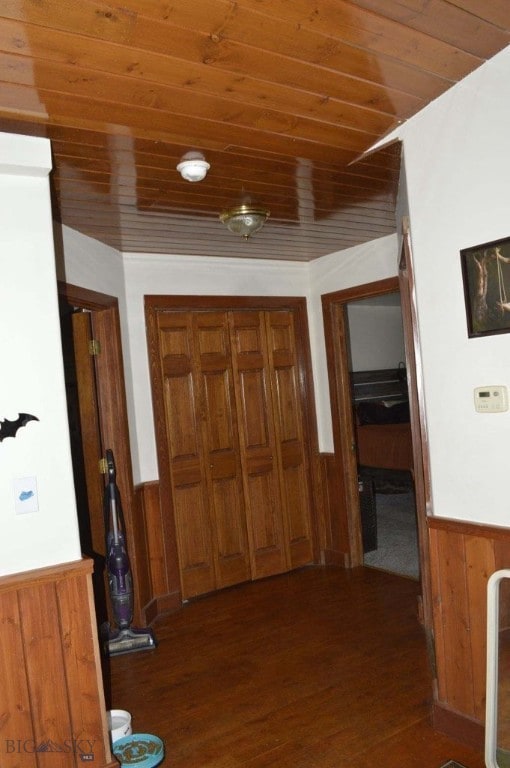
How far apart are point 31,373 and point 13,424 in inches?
7.7

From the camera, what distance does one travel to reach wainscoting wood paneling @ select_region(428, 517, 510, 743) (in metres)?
2.22

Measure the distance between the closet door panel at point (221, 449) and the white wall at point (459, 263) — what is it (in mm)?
2157

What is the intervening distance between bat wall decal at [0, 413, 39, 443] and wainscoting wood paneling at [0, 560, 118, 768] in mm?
502

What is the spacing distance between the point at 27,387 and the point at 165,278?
208 centimetres

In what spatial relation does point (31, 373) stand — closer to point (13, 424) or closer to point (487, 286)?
point (13, 424)

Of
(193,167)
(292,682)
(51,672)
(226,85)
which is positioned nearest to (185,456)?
(292,682)

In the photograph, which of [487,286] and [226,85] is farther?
[487,286]

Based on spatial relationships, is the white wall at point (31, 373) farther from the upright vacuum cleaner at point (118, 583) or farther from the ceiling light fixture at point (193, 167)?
the upright vacuum cleaner at point (118, 583)

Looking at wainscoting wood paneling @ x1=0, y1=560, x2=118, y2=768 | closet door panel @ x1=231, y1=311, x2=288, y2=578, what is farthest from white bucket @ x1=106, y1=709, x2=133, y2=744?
closet door panel @ x1=231, y1=311, x2=288, y2=578

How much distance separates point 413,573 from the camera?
4.32 meters

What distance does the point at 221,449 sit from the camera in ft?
14.3

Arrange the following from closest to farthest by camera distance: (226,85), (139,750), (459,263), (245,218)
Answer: (226,85) → (459,263) → (139,750) → (245,218)

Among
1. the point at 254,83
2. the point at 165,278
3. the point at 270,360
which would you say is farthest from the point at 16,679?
the point at 270,360

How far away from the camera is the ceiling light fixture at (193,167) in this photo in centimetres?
241
